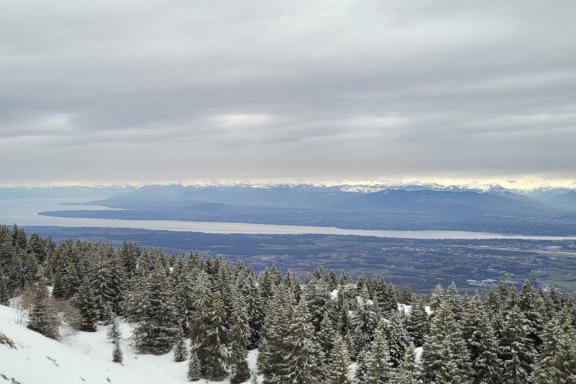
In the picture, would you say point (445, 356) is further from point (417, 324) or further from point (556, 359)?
point (417, 324)

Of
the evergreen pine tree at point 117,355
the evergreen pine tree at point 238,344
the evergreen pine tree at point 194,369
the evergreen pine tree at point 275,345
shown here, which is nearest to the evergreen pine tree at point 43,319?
the evergreen pine tree at point 117,355

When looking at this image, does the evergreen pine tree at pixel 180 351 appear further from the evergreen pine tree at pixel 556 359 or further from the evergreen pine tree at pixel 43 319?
the evergreen pine tree at pixel 556 359

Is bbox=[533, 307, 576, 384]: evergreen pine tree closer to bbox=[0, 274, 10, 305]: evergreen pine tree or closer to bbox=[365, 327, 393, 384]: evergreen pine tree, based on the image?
bbox=[365, 327, 393, 384]: evergreen pine tree

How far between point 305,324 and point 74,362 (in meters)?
22.9

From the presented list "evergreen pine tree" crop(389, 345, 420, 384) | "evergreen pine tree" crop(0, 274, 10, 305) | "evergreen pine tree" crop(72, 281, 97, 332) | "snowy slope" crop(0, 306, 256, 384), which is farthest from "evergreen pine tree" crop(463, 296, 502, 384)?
"evergreen pine tree" crop(0, 274, 10, 305)

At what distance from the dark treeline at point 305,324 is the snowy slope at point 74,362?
223 centimetres

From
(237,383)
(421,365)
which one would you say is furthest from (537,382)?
(237,383)

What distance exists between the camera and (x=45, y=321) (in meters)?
52.9

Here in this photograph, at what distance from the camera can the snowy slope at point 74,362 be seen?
33906 millimetres

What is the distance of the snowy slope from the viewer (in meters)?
33.9

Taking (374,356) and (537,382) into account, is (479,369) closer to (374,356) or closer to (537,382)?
(537,382)

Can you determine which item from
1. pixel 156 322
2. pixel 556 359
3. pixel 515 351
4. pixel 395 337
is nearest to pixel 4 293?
pixel 156 322

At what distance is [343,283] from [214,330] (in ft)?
91.1

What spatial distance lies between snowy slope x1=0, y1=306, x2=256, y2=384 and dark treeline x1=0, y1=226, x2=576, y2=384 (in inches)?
87.9
